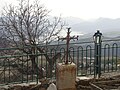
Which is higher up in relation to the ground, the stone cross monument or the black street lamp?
the black street lamp

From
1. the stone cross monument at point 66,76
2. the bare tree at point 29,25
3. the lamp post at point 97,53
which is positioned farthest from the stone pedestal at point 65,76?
the bare tree at point 29,25

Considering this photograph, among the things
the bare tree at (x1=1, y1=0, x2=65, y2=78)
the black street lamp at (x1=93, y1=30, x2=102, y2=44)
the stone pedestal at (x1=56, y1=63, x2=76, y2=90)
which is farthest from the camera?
the bare tree at (x1=1, y1=0, x2=65, y2=78)

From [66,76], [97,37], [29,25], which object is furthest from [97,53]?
[29,25]

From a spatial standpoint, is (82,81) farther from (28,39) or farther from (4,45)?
(28,39)

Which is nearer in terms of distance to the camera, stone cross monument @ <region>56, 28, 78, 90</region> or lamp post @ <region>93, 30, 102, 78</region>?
stone cross monument @ <region>56, 28, 78, 90</region>

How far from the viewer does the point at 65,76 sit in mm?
5945

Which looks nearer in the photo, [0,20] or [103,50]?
[103,50]

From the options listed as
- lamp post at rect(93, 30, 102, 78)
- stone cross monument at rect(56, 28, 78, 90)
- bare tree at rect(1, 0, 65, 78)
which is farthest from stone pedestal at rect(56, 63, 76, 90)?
bare tree at rect(1, 0, 65, 78)

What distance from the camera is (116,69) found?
8.90 metres

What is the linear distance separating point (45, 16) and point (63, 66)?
1198cm

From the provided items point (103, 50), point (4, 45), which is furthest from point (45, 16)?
point (103, 50)

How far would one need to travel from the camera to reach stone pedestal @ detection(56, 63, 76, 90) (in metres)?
5.92

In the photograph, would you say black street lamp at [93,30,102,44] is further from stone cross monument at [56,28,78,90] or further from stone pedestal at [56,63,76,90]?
stone pedestal at [56,63,76,90]

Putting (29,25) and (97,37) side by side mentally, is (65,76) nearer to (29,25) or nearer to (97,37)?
(97,37)
